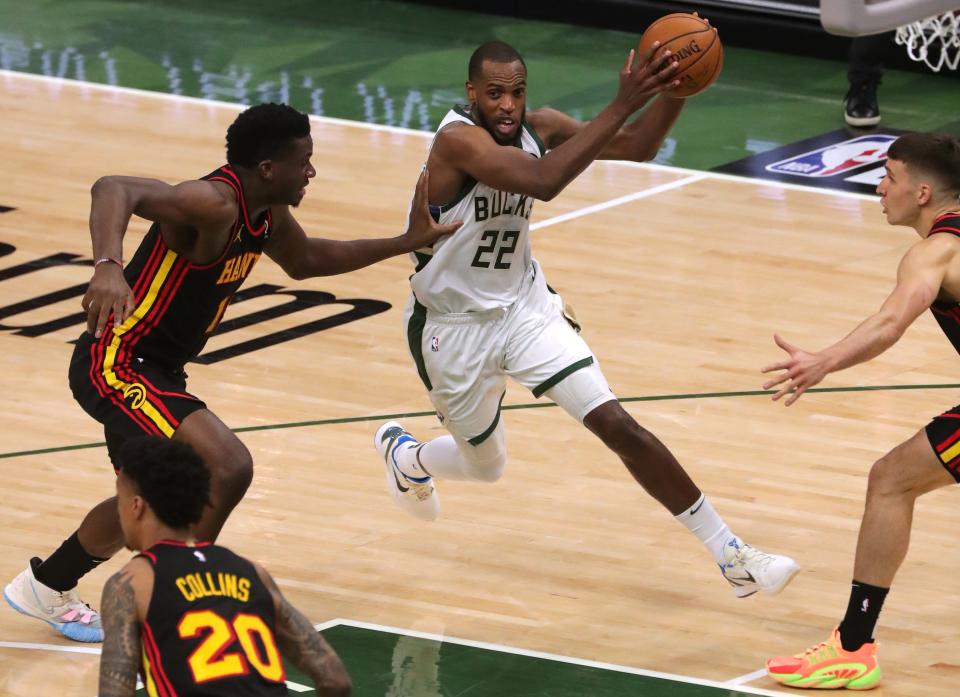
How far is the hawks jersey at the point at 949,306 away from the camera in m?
6.33

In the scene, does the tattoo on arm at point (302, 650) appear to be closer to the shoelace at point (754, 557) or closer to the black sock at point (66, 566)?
the black sock at point (66, 566)

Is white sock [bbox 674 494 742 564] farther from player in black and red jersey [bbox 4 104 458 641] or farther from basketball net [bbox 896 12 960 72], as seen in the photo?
basketball net [bbox 896 12 960 72]

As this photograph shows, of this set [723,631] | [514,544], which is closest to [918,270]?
[723,631]

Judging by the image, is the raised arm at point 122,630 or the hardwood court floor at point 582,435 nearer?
the raised arm at point 122,630

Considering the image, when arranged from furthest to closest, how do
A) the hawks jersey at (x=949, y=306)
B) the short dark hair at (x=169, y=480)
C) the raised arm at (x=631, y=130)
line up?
the raised arm at (x=631, y=130) < the hawks jersey at (x=949, y=306) < the short dark hair at (x=169, y=480)

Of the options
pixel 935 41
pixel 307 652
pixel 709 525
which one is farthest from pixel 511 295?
pixel 935 41

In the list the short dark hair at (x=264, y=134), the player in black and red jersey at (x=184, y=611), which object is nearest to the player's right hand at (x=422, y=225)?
the short dark hair at (x=264, y=134)

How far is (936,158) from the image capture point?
6484mm

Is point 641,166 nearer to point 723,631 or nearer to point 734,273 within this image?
point 734,273

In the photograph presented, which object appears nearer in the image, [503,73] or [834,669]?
[834,669]

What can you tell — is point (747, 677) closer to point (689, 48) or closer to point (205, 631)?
point (689, 48)

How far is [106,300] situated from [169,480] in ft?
3.92

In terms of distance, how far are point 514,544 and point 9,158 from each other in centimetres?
700

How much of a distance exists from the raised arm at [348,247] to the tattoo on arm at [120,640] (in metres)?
2.46
